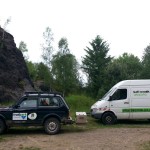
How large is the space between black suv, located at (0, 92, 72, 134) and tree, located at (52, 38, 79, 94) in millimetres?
47430

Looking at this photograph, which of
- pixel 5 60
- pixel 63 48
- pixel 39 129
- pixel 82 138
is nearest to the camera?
pixel 82 138

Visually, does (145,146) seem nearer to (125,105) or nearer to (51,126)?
(51,126)

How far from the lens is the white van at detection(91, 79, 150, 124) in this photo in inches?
856

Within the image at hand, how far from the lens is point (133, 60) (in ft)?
265

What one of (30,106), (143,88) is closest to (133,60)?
(143,88)

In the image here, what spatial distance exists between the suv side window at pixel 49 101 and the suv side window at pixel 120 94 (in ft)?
15.9

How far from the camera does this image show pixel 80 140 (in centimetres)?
1616

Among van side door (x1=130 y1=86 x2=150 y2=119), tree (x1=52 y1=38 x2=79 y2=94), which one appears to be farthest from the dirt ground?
tree (x1=52 y1=38 x2=79 y2=94)

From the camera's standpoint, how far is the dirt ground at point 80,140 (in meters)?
14.5

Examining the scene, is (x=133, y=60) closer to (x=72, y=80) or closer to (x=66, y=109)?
(x=72, y=80)

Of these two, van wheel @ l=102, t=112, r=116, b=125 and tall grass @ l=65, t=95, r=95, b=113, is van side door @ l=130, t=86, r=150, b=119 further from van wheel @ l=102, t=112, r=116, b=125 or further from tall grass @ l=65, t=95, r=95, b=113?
tall grass @ l=65, t=95, r=95, b=113

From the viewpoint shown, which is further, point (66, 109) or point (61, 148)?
point (66, 109)

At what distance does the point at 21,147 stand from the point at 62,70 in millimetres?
53269

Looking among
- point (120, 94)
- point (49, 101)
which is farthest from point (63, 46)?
point (49, 101)
